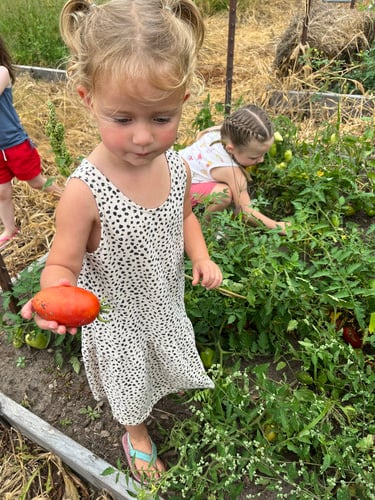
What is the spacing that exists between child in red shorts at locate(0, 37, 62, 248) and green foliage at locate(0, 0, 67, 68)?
8.88 ft

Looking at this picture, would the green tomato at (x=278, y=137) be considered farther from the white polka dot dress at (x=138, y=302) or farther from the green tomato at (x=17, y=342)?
the green tomato at (x=17, y=342)

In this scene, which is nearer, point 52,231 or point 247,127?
point 247,127

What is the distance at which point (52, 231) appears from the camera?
10.1 ft

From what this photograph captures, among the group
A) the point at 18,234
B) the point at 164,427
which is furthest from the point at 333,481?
the point at 18,234

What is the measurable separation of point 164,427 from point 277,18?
712 cm

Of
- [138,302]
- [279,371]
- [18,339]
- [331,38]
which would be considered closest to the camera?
[138,302]

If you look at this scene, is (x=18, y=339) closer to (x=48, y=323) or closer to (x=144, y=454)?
(x=144, y=454)

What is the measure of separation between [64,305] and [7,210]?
221 cm

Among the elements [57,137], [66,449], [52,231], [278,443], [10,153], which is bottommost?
[66,449]

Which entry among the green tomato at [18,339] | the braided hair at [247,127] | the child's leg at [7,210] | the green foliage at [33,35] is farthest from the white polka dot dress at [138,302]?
the green foliage at [33,35]

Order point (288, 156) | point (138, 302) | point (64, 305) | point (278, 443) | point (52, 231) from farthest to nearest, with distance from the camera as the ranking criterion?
point (52, 231) < point (288, 156) < point (278, 443) < point (138, 302) < point (64, 305)

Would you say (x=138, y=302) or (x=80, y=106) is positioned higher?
(x=138, y=302)

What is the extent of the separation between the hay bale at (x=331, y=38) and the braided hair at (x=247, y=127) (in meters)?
2.35

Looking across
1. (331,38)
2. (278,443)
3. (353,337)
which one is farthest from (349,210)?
(331,38)
